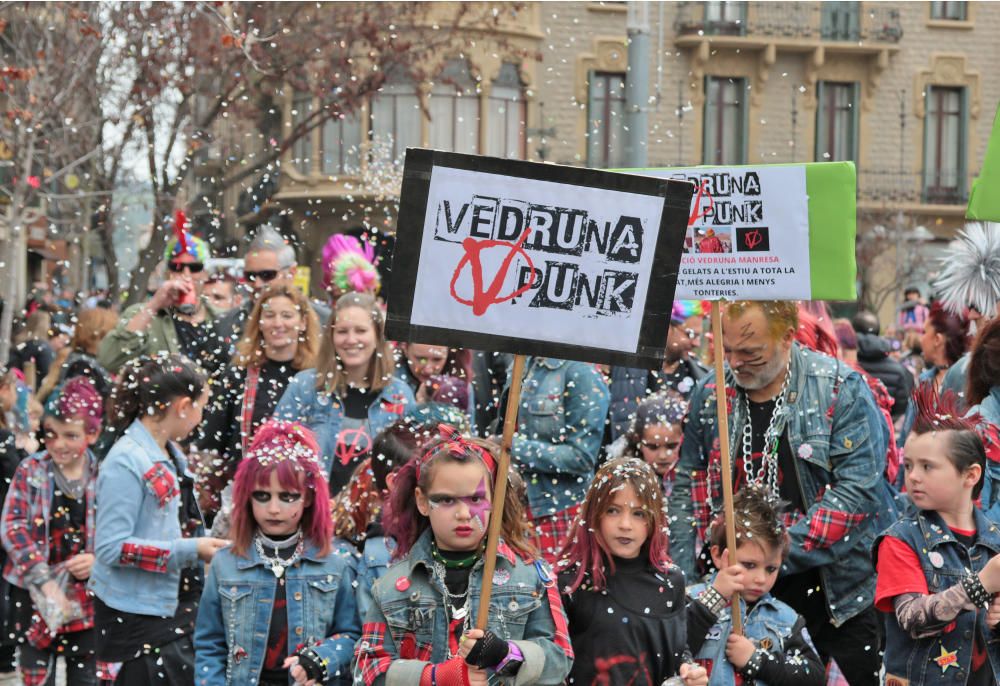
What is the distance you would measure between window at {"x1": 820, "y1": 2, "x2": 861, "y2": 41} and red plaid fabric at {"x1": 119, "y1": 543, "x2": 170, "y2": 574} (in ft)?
106

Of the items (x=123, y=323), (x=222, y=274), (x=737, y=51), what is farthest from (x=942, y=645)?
(x=737, y=51)

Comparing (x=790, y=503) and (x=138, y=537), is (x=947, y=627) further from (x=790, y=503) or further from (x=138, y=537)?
(x=138, y=537)

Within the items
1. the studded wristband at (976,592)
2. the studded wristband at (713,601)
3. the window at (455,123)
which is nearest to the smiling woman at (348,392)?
the studded wristband at (713,601)

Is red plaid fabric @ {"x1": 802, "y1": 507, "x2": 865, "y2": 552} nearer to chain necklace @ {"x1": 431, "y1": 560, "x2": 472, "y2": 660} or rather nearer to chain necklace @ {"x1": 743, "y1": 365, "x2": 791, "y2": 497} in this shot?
chain necklace @ {"x1": 743, "y1": 365, "x2": 791, "y2": 497}

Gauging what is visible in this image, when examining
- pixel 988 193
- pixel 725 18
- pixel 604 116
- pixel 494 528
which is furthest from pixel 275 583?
pixel 725 18

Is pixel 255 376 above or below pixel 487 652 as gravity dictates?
above

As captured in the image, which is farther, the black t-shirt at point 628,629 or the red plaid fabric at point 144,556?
the red plaid fabric at point 144,556

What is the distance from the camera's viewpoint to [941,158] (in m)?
36.5

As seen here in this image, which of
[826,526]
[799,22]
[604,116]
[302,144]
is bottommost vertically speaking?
[826,526]

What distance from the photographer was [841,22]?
35500 mm

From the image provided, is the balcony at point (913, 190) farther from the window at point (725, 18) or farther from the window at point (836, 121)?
the window at point (725, 18)

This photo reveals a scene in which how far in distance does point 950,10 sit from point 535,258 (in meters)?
34.2

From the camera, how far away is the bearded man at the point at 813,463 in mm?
4910

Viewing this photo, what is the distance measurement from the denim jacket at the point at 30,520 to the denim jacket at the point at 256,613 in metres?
1.90
